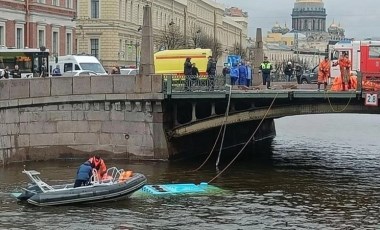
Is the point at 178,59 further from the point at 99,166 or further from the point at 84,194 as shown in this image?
the point at 84,194

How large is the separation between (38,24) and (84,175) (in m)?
43.0

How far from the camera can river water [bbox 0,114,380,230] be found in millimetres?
24812

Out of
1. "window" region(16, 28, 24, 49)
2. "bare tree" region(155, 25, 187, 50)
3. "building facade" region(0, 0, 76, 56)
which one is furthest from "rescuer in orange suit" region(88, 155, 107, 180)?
"bare tree" region(155, 25, 187, 50)

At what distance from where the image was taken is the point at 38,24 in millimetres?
68688

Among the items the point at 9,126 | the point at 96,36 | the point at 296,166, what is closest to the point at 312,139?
the point at 296,166

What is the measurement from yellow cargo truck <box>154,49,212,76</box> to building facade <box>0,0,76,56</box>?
19.2 m

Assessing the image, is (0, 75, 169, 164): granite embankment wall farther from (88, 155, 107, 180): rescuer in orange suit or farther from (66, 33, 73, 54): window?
(66, 33, 73, 54): window

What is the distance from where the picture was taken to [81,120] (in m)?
37.4

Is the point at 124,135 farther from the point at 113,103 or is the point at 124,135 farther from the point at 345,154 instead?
the point at 345,154

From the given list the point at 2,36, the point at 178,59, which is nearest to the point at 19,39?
the point at 2,36

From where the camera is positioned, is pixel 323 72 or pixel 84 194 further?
pixel 323 72

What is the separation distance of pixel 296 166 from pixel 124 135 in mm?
7509

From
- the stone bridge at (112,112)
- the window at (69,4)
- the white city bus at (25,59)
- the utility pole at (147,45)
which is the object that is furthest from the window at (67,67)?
the window at (69,4)

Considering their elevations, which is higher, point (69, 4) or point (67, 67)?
point (69, 4)
